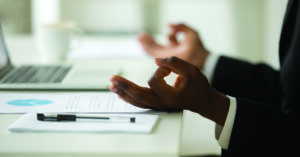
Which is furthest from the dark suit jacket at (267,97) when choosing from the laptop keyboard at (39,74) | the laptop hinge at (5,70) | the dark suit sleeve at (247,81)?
the laptop hinge at (5,70)

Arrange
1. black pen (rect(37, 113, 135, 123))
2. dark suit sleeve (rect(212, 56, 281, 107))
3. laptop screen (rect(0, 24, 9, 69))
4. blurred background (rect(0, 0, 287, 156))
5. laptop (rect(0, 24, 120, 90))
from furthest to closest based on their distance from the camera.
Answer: blurred background (rect(0, 0, 287, 156)), dark suit sleeve (rect(212, 56, 281, 107)), laptop screen (rect(0, 24, 9, 69)), laptop (rect(0, 24, 120, 90)), black pen (rect(37, 113, 135, 123))

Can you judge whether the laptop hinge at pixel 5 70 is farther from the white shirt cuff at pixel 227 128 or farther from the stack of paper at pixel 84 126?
the white shirt cuff at pixel 227 128

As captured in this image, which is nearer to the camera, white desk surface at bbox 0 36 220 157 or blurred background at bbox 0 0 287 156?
white desk surface at bbox 0 36 220 157

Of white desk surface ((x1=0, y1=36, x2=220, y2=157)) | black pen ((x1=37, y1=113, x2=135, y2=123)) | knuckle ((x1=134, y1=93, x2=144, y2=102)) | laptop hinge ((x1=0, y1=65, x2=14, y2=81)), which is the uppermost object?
knuckle ((x1=134, y1=93, x2=144, y2=102))

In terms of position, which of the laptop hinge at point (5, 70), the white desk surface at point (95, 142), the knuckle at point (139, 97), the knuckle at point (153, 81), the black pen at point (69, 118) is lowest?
the laptop hinge at point (5, 70)

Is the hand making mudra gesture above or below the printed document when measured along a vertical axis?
above

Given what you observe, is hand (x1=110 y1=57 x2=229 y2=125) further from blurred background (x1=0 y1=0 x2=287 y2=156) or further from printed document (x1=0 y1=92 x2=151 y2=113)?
blurred background (x1=0 y1=0 x2=287 y2=156)

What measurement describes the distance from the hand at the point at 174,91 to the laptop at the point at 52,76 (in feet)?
0.76

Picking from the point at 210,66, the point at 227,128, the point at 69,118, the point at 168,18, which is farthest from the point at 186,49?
the point at 168,18

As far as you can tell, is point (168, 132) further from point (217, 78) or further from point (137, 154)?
point (217, 78)

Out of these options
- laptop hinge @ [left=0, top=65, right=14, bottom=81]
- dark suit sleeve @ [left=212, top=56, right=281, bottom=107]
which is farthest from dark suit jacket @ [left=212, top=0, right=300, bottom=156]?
laptop hinge @ [left=0, top=65, right=14, bottom=81]

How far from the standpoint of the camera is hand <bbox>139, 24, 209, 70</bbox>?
1380 millimetres

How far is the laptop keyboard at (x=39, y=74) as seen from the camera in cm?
99

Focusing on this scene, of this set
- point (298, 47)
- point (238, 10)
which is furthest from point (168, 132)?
point (238, 10)
